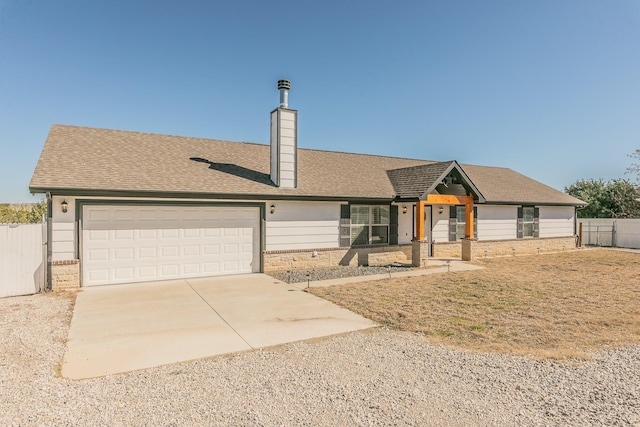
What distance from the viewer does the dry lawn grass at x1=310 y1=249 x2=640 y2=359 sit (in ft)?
18.9

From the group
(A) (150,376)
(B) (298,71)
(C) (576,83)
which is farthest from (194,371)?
(C) (576,83)

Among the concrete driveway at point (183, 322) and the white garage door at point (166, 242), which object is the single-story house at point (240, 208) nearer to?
the white garage door at point (166, 242)

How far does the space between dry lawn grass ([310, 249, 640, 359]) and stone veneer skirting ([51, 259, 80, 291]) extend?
22.1 ft

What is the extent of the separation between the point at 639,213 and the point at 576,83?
2251cm

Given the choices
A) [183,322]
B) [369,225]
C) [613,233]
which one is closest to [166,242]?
[183,322]

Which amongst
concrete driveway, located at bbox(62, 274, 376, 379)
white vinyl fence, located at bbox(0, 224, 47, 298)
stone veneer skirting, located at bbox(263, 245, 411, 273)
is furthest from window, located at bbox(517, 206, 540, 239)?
white vinyl fence, located at bbox(0, 224, 47, 298)

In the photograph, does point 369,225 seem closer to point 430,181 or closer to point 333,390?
point 430,181

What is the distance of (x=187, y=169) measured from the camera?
12148mm

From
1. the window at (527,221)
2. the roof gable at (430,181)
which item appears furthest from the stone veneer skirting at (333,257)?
the window at (527,221)

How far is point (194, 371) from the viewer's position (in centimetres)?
451

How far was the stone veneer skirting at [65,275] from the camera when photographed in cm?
930

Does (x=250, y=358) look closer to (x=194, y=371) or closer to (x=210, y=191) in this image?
(x=194, y=371)

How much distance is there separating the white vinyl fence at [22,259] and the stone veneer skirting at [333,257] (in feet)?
20.6

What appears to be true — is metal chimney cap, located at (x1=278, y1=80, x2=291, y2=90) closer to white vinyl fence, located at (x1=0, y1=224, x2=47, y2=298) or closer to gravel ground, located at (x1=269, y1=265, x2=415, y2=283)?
gravel ground, located at (x1=269, y1=265, x2=415, y2=283)
